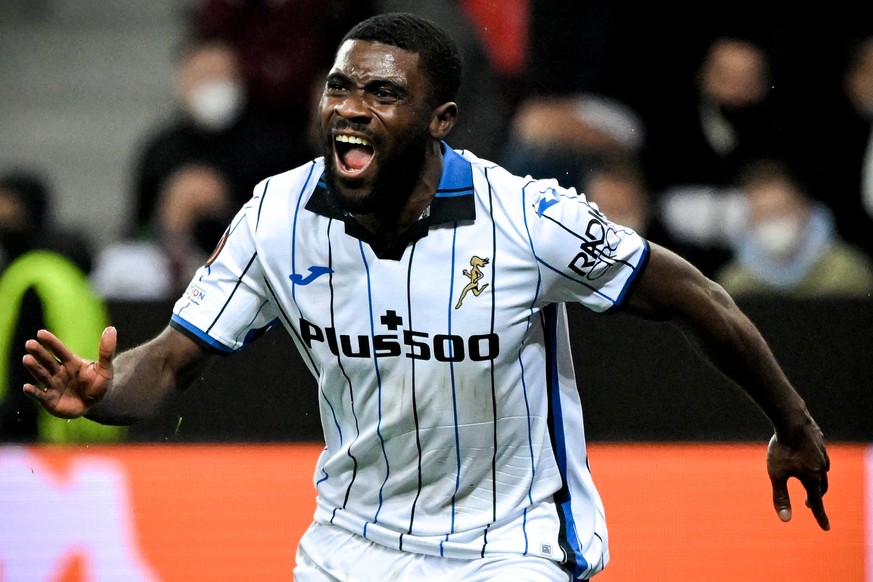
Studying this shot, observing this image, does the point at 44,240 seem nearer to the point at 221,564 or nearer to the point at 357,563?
the point at 221,564

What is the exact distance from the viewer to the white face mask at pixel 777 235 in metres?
5.24

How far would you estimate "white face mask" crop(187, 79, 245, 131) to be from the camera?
5.57 m

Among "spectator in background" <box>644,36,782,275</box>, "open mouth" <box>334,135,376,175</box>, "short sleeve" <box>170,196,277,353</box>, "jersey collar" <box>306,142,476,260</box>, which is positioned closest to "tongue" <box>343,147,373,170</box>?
"open mouth" <box>334,135,376,175</box>

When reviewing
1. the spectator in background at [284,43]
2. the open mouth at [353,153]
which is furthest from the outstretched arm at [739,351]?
the spectator in background at [284,43]

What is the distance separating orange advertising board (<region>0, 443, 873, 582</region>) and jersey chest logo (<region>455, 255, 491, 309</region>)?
56.6 inches

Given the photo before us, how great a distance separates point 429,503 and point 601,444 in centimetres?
Answer: 192

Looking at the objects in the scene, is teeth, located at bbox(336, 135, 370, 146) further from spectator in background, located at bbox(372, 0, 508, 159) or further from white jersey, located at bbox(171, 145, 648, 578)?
spectator in background, located at bbox(372, 0, 508, 159)

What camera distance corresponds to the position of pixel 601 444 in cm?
446

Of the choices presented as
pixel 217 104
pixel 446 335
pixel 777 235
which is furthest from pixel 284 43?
pixel 446 335

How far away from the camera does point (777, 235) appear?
17.4 feet

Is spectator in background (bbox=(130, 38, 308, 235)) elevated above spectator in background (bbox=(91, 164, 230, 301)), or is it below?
above

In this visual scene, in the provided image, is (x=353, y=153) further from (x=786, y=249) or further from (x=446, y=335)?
(x=786, y=249)

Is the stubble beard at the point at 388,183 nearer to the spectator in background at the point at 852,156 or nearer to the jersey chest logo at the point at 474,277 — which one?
Answer: the jersey chest logo at the point at 474,277

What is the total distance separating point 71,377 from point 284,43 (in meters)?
3.39
